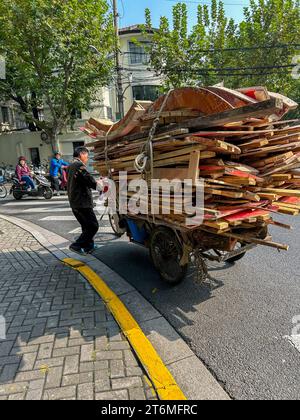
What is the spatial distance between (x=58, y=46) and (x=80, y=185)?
12.4m

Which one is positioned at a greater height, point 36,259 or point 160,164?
point 160,164

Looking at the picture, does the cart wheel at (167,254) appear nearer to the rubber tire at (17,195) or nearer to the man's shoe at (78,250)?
the man's shoe at (78,250)

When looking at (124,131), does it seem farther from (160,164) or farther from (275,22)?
(275,22)

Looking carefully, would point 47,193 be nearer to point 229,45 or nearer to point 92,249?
point 92,249

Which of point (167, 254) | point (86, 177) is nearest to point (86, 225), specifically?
point (86, 177)

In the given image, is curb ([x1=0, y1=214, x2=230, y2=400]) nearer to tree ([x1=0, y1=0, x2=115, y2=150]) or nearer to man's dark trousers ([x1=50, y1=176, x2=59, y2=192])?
man's dark trousers ([x1=50, y1=176, x2=59, y2=192])

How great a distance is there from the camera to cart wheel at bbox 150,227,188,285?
3.53 meters

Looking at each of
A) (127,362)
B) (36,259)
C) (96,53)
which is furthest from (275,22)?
(127,362)

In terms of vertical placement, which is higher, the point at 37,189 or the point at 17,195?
the point at 37,189

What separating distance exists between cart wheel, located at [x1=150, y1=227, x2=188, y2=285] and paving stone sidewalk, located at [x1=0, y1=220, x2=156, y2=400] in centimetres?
95

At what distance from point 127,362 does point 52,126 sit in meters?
17.5

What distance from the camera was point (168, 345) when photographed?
104 inches

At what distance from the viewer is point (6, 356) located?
8.15 feet

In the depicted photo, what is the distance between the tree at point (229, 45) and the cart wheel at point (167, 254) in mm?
12410
